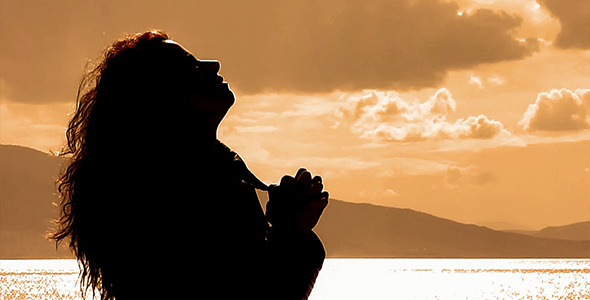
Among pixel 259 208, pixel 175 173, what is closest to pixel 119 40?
pixel 175 173

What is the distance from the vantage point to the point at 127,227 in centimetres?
314

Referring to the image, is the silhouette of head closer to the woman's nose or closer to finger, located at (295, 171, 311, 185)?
the woman's nose

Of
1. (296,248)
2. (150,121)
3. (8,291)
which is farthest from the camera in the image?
(8,291)

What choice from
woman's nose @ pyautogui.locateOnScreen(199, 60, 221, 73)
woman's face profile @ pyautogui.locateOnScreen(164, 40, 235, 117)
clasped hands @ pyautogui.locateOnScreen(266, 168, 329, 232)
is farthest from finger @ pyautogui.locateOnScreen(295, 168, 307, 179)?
woman's nose @ pyautogui.locateOnScreen(199, 60, 221, 73)

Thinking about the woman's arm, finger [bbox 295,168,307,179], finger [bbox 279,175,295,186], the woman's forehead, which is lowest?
the woman's arm

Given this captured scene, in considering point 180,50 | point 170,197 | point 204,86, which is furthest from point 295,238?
point 180,50

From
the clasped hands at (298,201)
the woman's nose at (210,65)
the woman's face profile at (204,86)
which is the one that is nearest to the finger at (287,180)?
the clasped hands at (298,201)

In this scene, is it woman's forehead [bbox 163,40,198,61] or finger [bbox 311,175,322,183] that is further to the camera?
woman's forehead [bbox 163,40,198,61]

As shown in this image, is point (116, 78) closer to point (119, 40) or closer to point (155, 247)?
point (119, 40)

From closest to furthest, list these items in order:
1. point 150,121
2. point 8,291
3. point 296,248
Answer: point 296,248
point 150,121
point 8,291

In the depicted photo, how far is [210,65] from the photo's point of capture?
10.8ft

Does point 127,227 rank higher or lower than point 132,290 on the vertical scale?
higher

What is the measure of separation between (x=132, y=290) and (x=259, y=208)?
50cm

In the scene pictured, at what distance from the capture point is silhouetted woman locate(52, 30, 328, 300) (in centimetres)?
304
